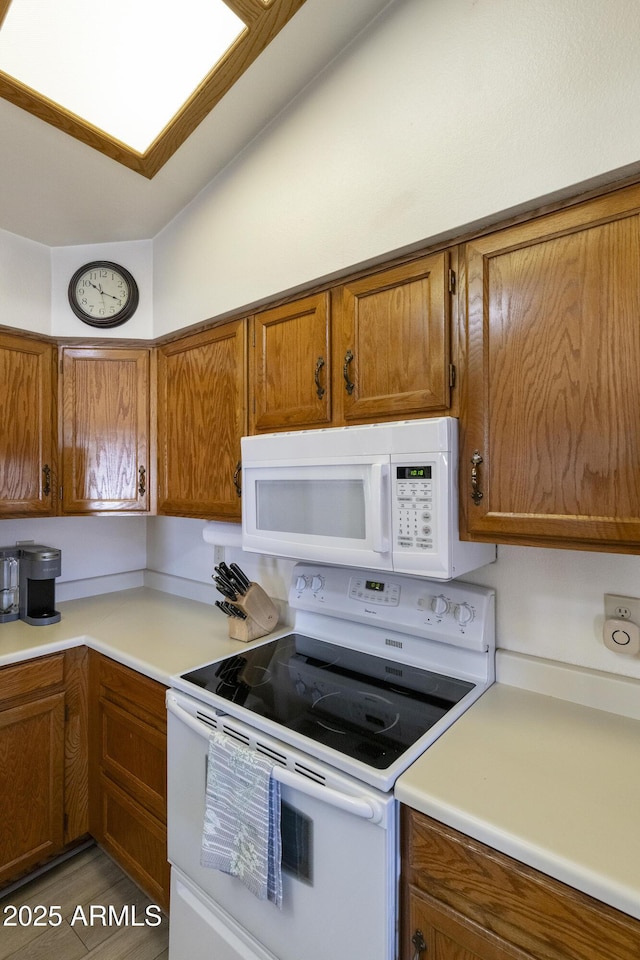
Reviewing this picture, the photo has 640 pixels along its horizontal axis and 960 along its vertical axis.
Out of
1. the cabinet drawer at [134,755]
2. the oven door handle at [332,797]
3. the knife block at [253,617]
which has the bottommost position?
the cabinet drawer at [134,755]

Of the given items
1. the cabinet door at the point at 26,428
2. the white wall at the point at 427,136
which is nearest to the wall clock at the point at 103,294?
the cabinet door at the point at 26,428

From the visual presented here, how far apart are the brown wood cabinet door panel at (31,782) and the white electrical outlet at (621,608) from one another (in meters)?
1.88

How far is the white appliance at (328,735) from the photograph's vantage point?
3.22ft

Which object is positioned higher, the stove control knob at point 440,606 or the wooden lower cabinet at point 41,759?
the stove control knob at point 440,606

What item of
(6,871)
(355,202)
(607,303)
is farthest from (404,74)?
(6,871)

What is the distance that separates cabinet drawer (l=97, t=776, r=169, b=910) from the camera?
1543mm

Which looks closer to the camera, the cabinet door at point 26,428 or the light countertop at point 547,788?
the light countertop at point 547,788

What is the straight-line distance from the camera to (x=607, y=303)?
986mm

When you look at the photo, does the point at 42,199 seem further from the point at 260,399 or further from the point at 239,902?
the point at 239,902

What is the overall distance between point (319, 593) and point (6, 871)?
1456 mm

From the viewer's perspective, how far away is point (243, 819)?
1145 mm

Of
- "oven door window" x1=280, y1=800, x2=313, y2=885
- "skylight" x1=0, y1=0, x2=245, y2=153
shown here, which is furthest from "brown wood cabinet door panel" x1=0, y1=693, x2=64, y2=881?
"skylight" x1=0, y1=0, x2=245, y2=153

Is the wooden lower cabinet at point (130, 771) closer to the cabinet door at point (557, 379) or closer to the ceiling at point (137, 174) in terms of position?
the cabinet door at point (557, 379)

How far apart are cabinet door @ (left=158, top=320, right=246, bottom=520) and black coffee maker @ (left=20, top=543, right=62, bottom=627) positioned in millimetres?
492
